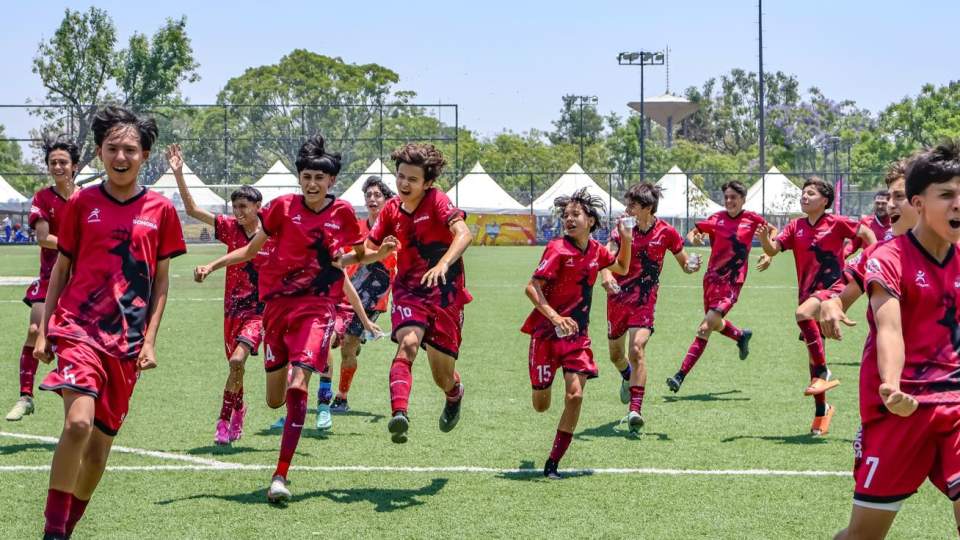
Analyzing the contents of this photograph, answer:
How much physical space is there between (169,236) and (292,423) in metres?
1.61

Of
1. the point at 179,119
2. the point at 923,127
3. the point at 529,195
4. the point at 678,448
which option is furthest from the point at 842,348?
the point at 923,127

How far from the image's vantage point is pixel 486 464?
835 centimetres

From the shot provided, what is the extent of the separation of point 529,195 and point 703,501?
56.3 meters

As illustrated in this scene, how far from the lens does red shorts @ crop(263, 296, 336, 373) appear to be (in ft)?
24.7

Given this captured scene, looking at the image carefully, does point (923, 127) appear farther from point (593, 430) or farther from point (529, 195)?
point (593, 430)

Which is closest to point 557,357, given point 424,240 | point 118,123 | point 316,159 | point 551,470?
point 551,470

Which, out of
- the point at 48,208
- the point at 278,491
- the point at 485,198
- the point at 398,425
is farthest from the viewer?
the point at 485,198

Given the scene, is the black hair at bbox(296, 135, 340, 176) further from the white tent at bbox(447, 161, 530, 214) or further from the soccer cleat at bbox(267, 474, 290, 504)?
the white tent at bbox(447, 161, 530, 214)

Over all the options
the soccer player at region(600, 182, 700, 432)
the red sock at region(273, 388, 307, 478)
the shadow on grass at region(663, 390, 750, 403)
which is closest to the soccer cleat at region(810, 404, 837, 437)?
the soccer player at region(600, 182, 700, 432)

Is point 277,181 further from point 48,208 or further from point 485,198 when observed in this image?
point 48,208

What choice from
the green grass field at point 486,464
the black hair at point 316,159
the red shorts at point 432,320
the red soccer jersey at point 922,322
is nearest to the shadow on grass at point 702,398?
the green grass field at point 486,464

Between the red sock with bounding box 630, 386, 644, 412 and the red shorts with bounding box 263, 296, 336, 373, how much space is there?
2.87 m

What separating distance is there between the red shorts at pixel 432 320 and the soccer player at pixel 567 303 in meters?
0.47

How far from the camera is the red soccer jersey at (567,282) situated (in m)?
8.27
